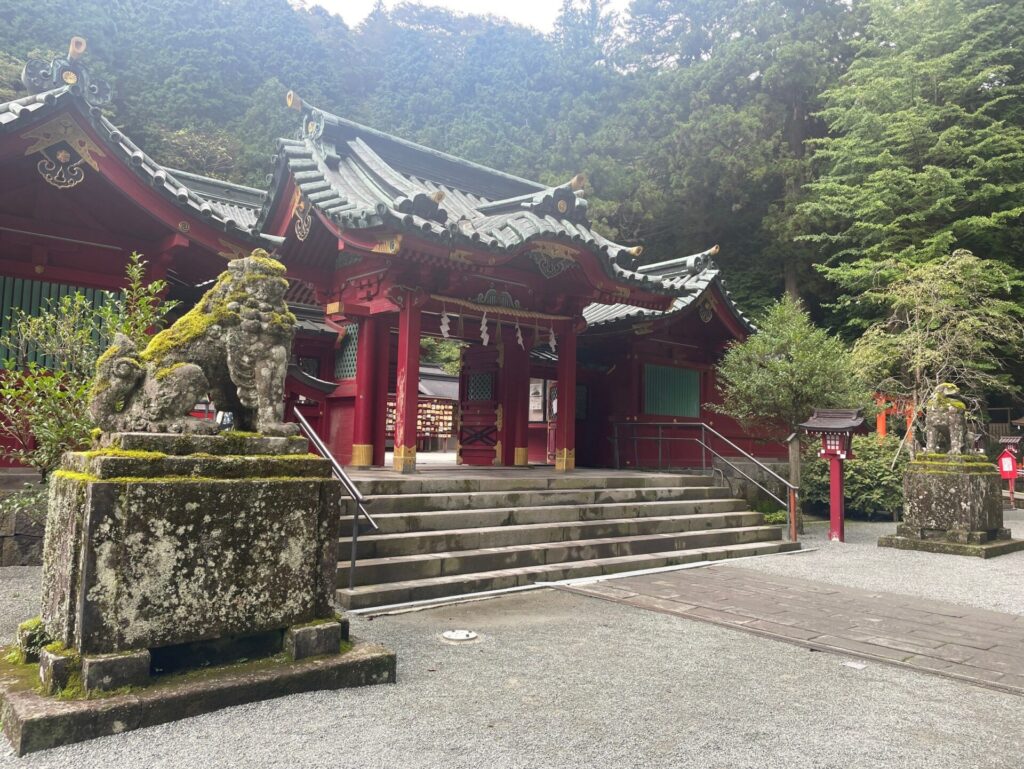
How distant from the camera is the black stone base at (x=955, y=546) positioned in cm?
969

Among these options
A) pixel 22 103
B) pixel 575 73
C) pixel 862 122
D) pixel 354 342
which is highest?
pixel 575 73

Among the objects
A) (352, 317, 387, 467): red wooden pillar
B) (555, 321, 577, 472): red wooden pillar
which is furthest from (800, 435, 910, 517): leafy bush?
(352, 317, 387, 467): red wooden pillar

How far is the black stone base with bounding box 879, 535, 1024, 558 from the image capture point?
9.69 m

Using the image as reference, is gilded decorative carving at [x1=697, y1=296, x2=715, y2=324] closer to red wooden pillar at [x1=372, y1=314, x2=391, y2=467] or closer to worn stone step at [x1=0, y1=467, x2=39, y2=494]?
red wooden pillar at [x1=372, y1=314, x2=391, y2=467]

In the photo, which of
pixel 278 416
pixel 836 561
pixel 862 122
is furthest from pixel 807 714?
pixel 862 122

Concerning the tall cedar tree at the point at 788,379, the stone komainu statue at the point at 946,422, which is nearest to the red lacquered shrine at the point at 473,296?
the tall cedar tree at the point at 788,379

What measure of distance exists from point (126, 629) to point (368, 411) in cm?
724

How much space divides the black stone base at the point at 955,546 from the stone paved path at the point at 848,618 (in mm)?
3805

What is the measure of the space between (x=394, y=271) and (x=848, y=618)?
6631 mm

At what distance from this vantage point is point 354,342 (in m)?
11.7

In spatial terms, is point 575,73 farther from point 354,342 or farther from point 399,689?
point 399,689

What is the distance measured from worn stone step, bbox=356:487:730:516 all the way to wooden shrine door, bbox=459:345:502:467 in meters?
3.80

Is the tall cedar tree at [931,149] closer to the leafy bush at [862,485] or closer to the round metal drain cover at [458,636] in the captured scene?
the leafy bush at [862,485]

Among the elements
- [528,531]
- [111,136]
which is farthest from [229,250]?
[528,531]
